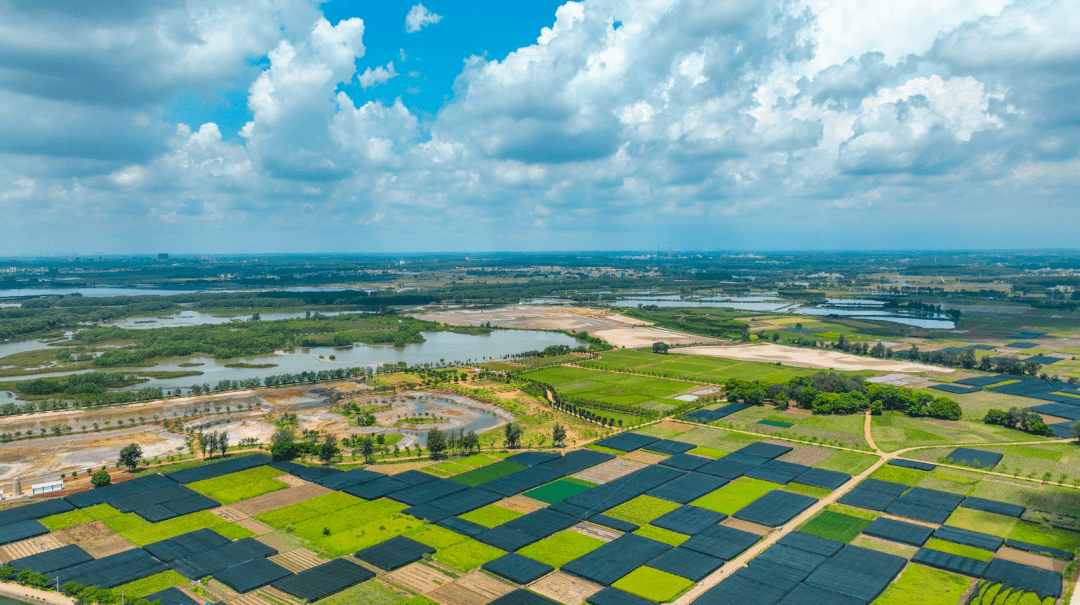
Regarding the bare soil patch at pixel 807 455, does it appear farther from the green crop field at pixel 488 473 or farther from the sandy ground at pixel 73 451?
the sandy ground at pixel 73 451

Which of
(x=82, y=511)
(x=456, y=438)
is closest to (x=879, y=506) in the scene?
(x=456, y=438)

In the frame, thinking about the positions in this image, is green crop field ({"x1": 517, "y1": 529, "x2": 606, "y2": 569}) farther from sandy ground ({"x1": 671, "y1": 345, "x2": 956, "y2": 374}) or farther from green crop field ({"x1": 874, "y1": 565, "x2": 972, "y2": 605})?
sandy ground ({"x1": 671, "y1": 345, "x2": 956, "y2": 374})

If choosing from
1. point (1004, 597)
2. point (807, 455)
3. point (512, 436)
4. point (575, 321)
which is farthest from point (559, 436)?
point (575, 321)

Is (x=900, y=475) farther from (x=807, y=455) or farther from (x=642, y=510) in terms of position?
(x=642, y=510)

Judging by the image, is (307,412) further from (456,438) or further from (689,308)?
(689,308)

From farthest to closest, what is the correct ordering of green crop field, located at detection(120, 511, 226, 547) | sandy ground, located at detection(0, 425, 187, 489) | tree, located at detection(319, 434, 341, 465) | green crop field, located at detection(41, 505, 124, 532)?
tree, located at detection(319, 434, 341, 465), sandy ground, located at detection(0, 425, 187, 489), green crop field, located at detection(41, 505, 124, 532), green crop field, located at detection(120, 511, 226, 547)

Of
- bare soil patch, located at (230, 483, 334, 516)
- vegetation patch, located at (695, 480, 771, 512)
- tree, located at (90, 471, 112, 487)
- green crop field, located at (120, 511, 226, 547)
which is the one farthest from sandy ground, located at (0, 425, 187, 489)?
vegetation patch, located at (695, 480, 771, 512)
